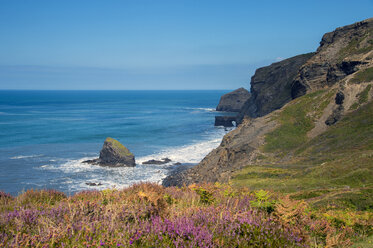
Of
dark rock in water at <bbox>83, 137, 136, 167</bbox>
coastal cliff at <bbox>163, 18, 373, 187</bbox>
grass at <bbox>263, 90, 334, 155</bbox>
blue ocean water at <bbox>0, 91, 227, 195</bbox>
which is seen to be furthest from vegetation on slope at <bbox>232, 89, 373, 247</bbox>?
dark rock in water at <bbox>83, 137, 136, 167</bbox>

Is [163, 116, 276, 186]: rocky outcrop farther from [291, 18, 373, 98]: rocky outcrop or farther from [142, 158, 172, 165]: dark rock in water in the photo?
[291, 18, 373, 98]: rocky outcrop

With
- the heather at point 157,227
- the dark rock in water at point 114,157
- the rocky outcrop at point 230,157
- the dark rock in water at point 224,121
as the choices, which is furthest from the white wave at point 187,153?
the heather at point 157,227

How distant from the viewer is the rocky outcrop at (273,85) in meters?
76.4

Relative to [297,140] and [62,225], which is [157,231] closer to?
[62,225]

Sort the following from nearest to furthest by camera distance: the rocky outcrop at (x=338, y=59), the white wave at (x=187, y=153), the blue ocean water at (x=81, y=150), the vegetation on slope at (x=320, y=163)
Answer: the vegetation on slope at (x=320, y=163) < the blue ocean water at (x=81, y=150) < the rocky outcrop at (x=338, y=59) < the white wave at (x=187, y=153)

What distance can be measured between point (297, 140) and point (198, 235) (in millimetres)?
42339

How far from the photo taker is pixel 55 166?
57.5 meters

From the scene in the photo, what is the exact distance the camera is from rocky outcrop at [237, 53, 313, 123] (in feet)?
251

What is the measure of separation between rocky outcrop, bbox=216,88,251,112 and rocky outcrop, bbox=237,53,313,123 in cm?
7033

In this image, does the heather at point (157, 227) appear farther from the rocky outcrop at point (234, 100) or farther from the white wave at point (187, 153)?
the rocky outcrop at point (234, 100)

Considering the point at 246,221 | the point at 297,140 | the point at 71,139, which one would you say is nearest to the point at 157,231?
the point at 246,221

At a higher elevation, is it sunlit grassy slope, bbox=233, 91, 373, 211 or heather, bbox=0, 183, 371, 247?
heather, bbox=0, 183, 371, 247

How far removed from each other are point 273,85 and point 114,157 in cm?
4873

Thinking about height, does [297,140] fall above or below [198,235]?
below
